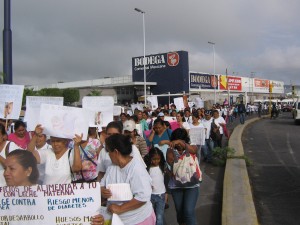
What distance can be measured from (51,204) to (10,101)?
174 inches

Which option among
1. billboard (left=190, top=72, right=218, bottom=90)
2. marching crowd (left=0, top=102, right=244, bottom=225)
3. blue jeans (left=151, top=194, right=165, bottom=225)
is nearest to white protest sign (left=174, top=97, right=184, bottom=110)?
marching crowd (left=0, top=102, right=244, bottom=225)

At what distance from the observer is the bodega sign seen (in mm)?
58375

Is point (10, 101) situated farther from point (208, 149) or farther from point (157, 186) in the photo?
point (208, 149)

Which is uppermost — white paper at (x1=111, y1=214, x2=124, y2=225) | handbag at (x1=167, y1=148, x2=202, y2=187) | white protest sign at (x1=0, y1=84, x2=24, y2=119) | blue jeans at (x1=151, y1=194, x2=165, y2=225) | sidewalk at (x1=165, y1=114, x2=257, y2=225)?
white protest sign at (x1=0, y1=84, x2=24, y2=119)

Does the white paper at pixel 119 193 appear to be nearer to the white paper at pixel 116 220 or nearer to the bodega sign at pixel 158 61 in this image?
the white paper at pixel 116 220

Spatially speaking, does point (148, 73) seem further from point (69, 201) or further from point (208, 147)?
point (69, 201)

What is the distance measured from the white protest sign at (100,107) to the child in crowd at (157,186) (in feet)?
6.72

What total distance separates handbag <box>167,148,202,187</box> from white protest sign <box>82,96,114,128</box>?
2.53 meters

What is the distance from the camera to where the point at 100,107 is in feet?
24.5

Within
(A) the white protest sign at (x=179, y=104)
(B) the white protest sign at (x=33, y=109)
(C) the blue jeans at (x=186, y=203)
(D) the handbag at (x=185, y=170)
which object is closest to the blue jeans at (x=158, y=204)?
(C) the blue jeans at (x=186, y=203)

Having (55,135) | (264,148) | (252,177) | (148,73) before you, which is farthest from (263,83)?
(55,135)

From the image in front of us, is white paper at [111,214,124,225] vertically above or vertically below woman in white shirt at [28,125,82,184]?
below

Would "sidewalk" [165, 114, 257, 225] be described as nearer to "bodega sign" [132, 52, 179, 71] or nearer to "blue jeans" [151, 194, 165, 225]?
"blue jeans" [151, 194, 165, 225]

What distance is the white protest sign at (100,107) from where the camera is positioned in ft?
24.3
